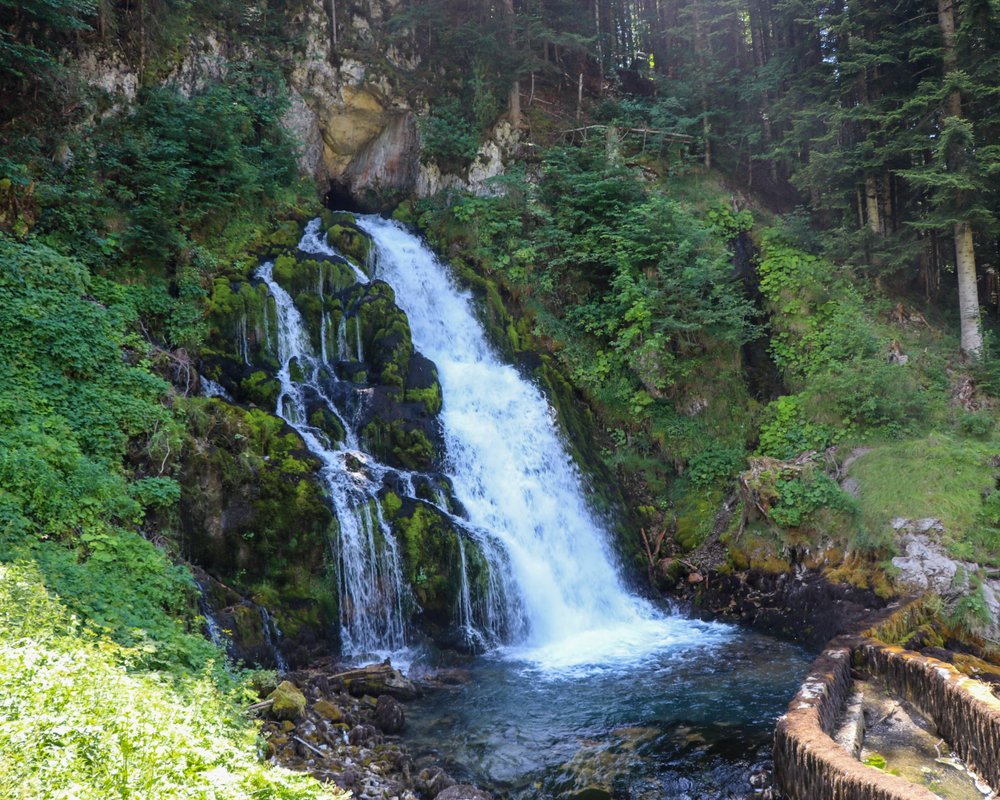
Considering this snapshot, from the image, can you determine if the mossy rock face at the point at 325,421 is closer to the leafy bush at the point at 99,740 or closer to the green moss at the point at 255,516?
the green moss at the point at 255,516

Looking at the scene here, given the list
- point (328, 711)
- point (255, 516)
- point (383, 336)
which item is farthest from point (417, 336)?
point (328, 711)

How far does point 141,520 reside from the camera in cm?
797

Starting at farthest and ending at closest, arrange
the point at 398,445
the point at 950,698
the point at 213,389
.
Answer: the point at 398,445 < the point at 213,389 < the point at 950,698

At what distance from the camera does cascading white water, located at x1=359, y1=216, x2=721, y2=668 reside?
11195mm

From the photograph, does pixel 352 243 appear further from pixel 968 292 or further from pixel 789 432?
pixel 968 292

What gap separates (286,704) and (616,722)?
3948 millimetres

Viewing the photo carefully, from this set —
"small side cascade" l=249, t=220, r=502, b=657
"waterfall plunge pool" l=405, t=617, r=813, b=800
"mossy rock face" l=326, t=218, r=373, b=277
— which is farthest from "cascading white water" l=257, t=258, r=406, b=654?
"mossy rock face" l=326, t=218, r=373, b=277

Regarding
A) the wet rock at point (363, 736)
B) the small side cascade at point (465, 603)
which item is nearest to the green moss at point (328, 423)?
the small side cascade at point (465, 603)

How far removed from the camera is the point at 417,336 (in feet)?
50.3

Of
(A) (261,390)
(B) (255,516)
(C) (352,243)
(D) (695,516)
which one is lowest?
(D) (695,516)

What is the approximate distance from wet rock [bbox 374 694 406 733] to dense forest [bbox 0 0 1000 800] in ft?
1.07

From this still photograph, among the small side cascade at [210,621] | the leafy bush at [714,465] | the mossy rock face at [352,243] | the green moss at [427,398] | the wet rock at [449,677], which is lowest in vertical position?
the wet rock at [449,677]

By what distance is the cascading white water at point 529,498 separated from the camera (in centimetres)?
1120

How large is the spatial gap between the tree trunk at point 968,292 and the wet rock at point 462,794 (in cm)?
1340
